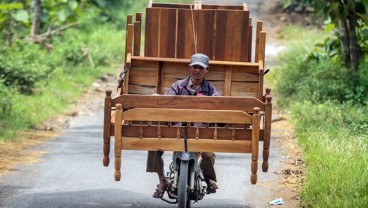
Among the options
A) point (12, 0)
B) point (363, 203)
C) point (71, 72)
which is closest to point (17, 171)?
point (363, 203)

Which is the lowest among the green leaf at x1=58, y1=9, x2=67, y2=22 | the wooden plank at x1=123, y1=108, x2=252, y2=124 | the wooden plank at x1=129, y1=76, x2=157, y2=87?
the wooden plank at x1=123, y1=108, x2=252, y2=124

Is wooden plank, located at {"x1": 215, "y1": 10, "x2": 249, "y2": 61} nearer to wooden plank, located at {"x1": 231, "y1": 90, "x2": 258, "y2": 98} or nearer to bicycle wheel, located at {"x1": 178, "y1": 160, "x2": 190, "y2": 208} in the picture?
wooden plank, located at {"x1": 231, "y1": 90, "x2": 258, "y2": 98}

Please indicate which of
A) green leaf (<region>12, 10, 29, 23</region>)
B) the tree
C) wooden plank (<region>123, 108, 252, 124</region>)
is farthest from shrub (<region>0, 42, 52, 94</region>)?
wooden plank (<region>123, 108, 252, 124</region>)

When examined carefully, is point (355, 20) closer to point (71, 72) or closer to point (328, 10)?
point (328, 10)

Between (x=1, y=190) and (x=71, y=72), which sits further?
(x=71, y=72)

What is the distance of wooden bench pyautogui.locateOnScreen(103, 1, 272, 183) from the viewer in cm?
941

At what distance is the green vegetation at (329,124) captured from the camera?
33.2 ft

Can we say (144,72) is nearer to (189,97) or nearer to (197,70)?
(197,70)

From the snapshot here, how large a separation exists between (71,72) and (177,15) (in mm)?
12806

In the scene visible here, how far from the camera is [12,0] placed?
25734 mm

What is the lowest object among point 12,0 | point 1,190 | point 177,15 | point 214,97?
point 1,190

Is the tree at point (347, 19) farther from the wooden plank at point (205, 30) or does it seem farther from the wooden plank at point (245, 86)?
the wooden plank at point (245, 86)

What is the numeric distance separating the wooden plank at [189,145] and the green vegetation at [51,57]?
21.6ft

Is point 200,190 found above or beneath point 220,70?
beneath
